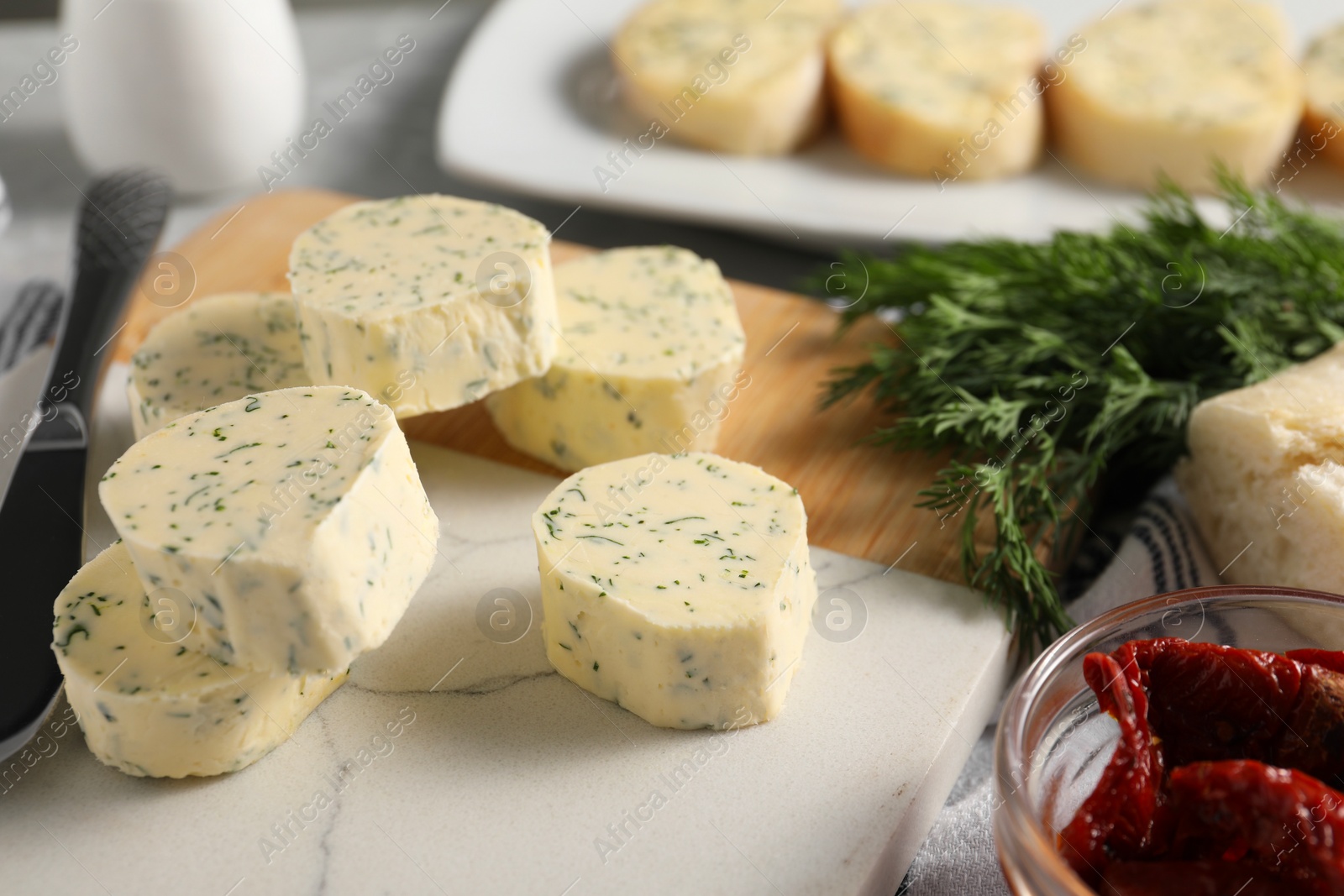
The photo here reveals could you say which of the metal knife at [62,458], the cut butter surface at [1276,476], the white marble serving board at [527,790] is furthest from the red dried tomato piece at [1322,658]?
the metal knife at [62,458]

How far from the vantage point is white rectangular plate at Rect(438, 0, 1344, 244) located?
10.0 ft

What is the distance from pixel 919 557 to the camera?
2.08 metres

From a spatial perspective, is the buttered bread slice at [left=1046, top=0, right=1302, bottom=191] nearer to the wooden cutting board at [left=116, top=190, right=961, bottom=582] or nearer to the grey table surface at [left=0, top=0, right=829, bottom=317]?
the grey table surface at [left=0, top=0, right=829, bottom=317]

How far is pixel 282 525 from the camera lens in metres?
1.54

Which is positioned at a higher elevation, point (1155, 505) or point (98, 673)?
point (98, 673)

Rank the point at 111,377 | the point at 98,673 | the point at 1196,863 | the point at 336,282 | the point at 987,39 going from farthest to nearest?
the point at 987,39
the point at 111,377
the point at 336,282
the point at 98,673
the point at 1196,863

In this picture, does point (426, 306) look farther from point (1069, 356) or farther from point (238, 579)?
point (1069, 356)

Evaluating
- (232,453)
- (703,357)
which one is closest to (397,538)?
(232,453)

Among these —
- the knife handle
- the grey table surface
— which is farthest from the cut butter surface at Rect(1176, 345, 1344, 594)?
the knife handle

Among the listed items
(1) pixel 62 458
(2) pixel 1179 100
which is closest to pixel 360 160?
(1) pixel 62 458

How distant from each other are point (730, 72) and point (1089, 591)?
1.90 metres

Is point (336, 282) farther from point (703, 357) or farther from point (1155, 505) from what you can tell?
point (1155, 505)

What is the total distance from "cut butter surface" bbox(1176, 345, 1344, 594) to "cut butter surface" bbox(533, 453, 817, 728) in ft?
2.41

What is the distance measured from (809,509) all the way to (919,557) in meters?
0.22
